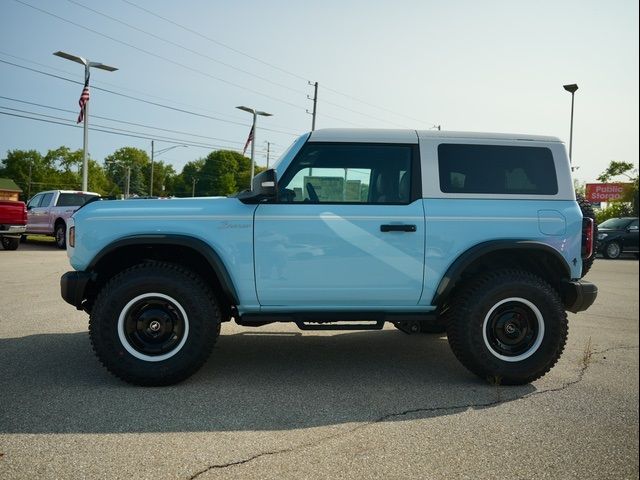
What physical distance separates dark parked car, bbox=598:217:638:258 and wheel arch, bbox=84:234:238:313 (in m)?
19.6

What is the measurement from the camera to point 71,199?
687 inches

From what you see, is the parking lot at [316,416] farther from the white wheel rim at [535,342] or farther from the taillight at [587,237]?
the taillight at [587,237]

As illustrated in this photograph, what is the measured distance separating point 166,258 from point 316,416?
1874 mm

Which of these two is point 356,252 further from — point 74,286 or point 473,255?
point 74,286

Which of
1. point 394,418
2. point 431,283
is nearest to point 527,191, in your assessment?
point 431,283

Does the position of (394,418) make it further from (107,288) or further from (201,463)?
(107,288)

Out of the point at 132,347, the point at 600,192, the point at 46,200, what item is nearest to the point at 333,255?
the point at 132,347

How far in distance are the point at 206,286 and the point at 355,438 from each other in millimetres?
1738

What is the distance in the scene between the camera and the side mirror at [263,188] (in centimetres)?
391

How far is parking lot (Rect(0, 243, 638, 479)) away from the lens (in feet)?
8.72

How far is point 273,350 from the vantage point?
5.11 metres

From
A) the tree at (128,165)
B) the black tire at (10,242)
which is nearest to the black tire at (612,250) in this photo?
the black tire at (10,242)

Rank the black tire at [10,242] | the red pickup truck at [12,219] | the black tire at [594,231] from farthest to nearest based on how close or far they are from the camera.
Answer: the black tire at [10,242]
the red pickup truck at [12,219]
the black tire at [594,231]

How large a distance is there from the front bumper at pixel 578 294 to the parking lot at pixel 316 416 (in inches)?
18.4
